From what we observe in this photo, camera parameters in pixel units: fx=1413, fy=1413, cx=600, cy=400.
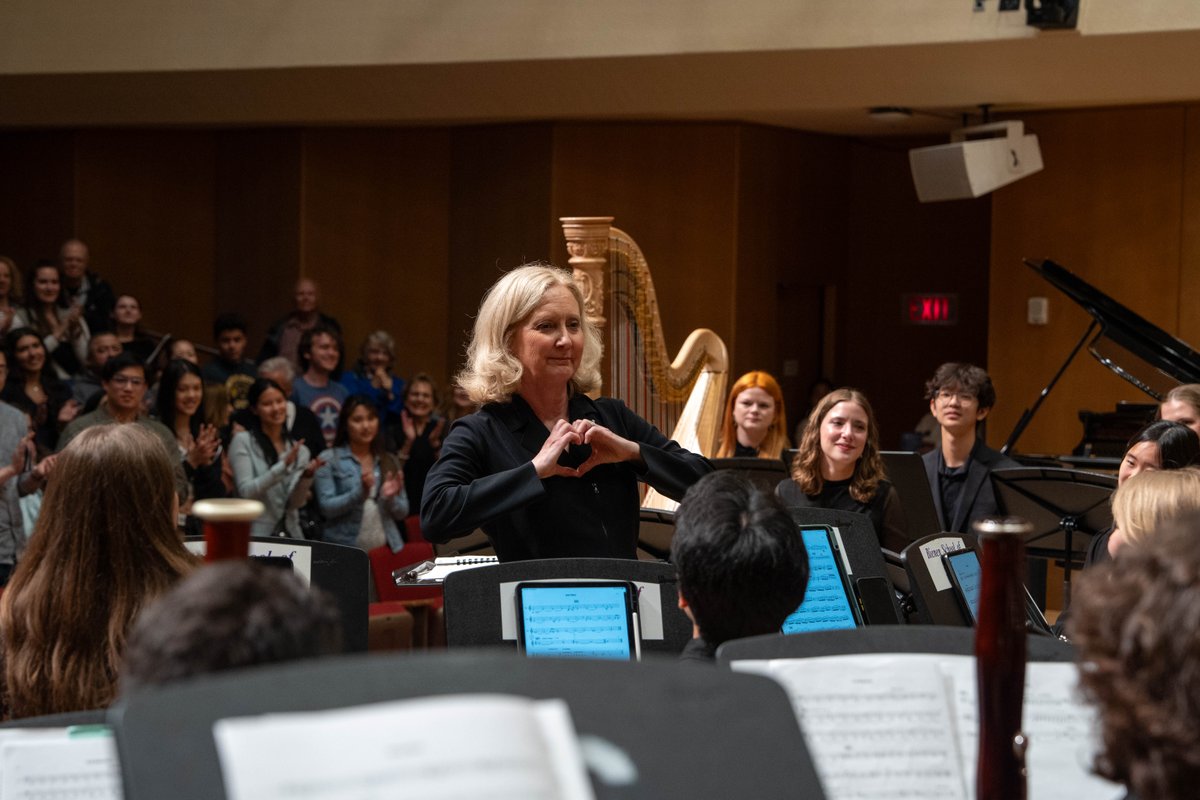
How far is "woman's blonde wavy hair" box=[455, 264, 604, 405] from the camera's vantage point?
9.57 ft

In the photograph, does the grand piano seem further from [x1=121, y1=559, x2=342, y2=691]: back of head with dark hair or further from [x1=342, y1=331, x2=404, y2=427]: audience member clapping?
[x1=121, y1=559, x2=342, y2=691]: back of head with dark hair

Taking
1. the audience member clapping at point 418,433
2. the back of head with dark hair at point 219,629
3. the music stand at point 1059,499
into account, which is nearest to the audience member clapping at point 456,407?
the audience member clapping at point 418,433

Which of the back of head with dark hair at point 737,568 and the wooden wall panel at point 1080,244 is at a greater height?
the wooden wall panel at point 1080,244

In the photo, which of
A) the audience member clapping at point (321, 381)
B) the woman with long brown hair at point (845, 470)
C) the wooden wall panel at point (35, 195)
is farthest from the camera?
the wooden wall panel at point (35, 195)

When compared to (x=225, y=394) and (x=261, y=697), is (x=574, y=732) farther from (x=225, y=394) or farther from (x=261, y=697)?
(x=225, y=394)

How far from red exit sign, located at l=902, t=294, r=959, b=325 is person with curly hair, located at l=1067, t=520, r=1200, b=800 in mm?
A: 10147

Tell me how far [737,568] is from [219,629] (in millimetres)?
859

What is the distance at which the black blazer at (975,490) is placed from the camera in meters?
5.21

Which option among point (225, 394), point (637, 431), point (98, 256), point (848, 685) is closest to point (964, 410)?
point (637, 431)

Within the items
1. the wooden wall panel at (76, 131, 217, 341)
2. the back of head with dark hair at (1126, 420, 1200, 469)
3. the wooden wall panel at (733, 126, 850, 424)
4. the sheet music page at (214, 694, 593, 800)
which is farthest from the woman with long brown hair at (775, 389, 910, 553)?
the wooden wall panel at (76, 131, 217, 341)

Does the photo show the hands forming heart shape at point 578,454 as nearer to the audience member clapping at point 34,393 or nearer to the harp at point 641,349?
the harp at point 641,349

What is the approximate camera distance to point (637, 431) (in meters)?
3.02

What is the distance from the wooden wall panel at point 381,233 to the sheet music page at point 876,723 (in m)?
8.63

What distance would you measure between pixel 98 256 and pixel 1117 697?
31.5 feet
